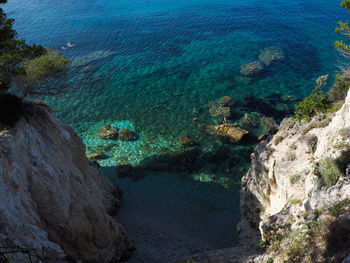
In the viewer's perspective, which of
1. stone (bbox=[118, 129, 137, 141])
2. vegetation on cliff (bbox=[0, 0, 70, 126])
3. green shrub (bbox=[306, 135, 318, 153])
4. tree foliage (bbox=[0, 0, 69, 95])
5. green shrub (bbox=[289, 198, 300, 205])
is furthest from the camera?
stone (bbox=[118, 129, 137, 141])

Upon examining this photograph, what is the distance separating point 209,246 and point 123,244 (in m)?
7.08

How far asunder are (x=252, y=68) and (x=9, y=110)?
39.1 metres

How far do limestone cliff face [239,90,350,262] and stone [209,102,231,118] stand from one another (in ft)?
50.3

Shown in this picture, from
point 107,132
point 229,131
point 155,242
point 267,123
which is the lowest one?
point 155,242

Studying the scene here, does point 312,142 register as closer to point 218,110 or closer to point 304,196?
point 304,196

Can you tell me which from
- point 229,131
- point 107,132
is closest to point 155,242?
point 229,131

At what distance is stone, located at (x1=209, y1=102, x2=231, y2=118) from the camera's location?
35.8 m

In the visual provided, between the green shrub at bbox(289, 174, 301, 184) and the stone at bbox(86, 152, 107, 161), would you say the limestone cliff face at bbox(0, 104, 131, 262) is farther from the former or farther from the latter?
the stone at bbox(86, 152, 107, 161)

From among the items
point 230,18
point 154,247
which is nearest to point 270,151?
point 154,247

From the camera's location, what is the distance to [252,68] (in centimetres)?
4475

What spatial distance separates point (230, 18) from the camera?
6512 centimetres

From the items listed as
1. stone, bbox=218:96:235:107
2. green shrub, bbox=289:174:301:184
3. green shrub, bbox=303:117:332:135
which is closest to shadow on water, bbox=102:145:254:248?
stone, bbox=218:96:235:107

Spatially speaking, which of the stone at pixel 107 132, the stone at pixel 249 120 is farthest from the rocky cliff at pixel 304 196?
the stone at pixel 107 132

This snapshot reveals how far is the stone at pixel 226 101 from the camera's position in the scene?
3775 centimetres
